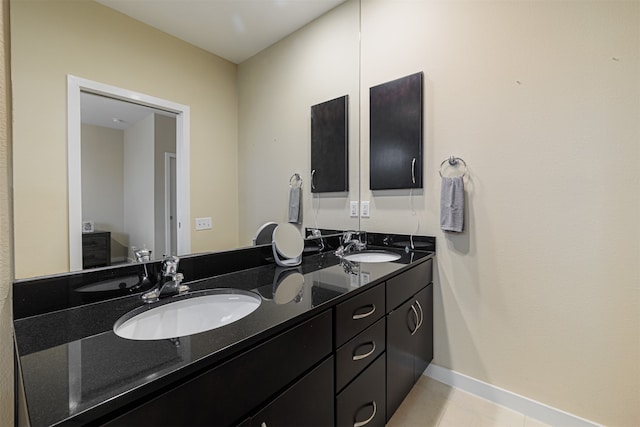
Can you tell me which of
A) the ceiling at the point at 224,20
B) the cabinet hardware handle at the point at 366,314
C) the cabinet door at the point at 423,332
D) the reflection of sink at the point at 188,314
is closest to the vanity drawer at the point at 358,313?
the cabinet hardware handle at the point at 366,314

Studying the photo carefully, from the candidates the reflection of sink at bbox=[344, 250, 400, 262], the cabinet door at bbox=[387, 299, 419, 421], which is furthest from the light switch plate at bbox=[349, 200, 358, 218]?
the cabinet door at bbox=[387, 299, 419, 421]

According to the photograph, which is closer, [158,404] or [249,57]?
[158,404]

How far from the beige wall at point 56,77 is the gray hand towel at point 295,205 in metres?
0.75

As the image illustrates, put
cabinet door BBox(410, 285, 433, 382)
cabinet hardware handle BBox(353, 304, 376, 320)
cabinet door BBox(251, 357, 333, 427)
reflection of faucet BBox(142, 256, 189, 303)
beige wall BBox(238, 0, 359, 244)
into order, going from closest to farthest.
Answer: cabinet door BBox(251, 357, 333, 427) → reflection of faucet BBox(142, 256, 189, 303) → cabinet hardware handle BBox(353, 304, 376, 320) → beige wall BBox(238, 0, 359, 244) → cabinet door BBox(410, 285, 433, 382)

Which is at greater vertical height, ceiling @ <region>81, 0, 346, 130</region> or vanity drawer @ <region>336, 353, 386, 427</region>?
ceiling @ <region>81, 0, 346, 130</region>

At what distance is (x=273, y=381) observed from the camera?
757 mm

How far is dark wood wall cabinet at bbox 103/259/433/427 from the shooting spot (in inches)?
23.5

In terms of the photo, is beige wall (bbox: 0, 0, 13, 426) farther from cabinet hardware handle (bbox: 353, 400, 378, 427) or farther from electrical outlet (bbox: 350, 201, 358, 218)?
electrical outlet (bbox: 350, 201, 358, 218)

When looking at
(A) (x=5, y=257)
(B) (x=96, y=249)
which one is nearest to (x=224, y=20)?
(B) (x=96, y=249)

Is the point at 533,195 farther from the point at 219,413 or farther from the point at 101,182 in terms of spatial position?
the point at 101,182

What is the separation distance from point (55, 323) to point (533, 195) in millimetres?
2043

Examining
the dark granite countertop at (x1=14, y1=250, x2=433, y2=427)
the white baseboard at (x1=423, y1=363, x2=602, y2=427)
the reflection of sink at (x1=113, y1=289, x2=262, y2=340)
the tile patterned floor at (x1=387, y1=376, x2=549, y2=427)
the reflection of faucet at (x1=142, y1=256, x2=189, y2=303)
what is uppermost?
the reflection of faucet at (x1=142, y1=256, x2=189, y2=303)

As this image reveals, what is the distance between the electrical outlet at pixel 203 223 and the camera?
1.19 m

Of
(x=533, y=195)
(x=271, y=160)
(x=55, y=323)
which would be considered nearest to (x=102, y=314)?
(x=55, y=323)
